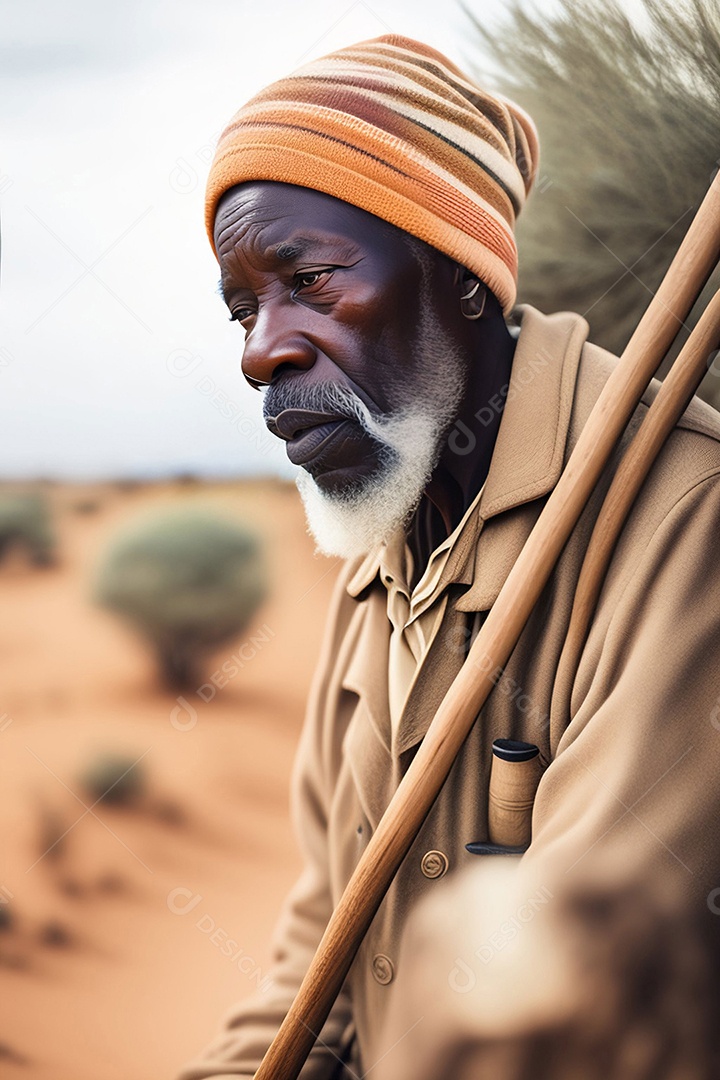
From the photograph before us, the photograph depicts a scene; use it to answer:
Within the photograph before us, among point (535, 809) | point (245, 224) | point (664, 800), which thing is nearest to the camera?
point (664, 800)

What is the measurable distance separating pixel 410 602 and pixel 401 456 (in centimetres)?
25

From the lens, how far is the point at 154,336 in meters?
2.03

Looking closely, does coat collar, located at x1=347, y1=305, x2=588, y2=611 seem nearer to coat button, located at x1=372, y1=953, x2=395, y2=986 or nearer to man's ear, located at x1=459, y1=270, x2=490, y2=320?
man's ear, located at x1=459, y1=270, x2=490, y2=320

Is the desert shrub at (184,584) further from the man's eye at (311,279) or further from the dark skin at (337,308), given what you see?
the man's eye at (311,279)

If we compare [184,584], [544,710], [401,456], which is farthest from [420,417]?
[184,584]

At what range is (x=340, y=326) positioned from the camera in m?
1.44

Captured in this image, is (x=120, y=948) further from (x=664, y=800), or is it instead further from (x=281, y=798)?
(x=664, y=800)

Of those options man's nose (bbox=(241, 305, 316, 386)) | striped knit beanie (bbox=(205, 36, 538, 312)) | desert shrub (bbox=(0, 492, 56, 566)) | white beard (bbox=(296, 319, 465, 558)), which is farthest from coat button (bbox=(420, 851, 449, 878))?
desert shrub (bbox=(0, 492, 56, 566))

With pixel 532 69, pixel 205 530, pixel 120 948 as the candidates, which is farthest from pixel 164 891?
pixel 532 69

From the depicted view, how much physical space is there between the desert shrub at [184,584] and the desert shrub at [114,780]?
8.4 inches

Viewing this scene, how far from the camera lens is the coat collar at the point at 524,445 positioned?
1.41m

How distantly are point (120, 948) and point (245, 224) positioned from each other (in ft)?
4.81

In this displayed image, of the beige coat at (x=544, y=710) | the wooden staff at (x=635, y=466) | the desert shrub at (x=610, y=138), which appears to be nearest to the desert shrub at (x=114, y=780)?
the beige coat at (x=544, y=710)

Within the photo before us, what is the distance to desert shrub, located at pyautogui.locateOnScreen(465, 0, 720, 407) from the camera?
1.56 m
